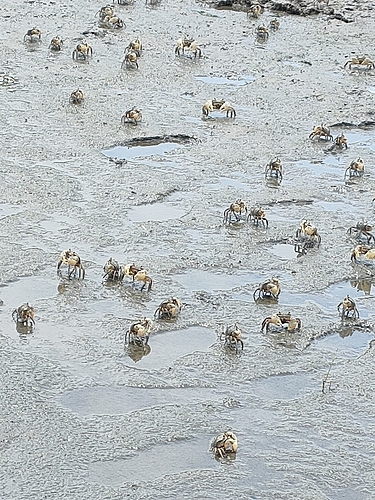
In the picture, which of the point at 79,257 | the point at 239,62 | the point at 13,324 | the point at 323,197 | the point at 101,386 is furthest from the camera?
the point at 239,62

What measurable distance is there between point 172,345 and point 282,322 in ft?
3.10

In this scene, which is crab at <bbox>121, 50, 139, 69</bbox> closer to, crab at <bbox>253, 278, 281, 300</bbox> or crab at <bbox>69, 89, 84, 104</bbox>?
crab at <bbox>69, 89, 84, 104</bbox>

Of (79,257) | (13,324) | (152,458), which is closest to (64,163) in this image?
(79,257)

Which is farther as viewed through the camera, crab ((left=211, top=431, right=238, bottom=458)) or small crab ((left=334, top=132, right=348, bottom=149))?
small crab ((left=334, top=132, right=348, bottom=149))

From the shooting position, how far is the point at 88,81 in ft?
48.3

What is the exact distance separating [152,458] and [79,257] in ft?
9.51

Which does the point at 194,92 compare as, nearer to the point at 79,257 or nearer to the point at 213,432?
the point at 79,257

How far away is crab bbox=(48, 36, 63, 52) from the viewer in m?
15.8

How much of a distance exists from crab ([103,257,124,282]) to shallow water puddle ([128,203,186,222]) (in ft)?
A: 4.30

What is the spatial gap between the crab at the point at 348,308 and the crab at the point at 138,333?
5.70 feet

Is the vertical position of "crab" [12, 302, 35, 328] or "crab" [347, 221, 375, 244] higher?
Answer: "crab" [347, 221, 375, 244]

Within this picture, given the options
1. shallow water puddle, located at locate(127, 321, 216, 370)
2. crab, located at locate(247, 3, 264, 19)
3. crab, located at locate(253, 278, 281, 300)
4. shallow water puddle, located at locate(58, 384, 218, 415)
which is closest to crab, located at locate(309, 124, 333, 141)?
crab, located at locate(253, 278, 281, 300)

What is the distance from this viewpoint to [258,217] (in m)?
10.6

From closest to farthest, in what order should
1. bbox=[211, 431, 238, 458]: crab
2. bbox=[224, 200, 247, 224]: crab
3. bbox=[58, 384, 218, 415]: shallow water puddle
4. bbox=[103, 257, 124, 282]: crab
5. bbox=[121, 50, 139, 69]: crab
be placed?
bbox=[211, 431, 238, 458]: crab < bbox=[58, 384, 218, 415]: shallow water puddle < bbox=[103, 257, 124, 282]: crab < bbox=[224, 200, 247, 224]: crab < bbox=[121, 50, 139, 69]: crab
